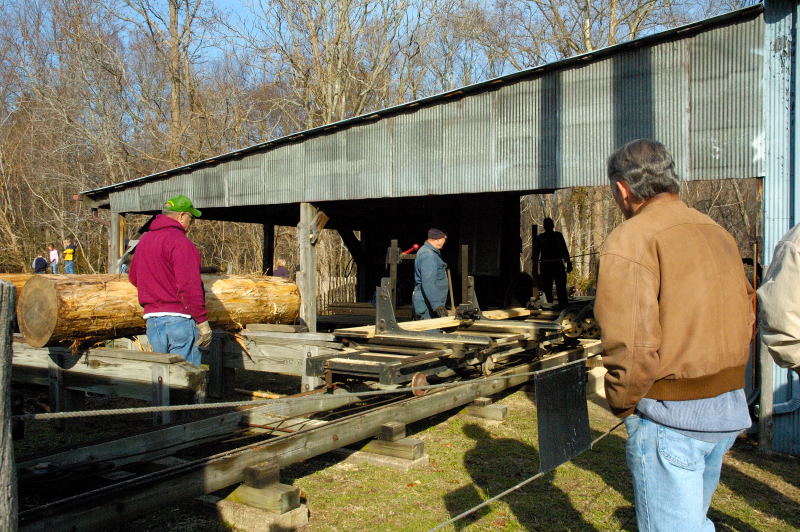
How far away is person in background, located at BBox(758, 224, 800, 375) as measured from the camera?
2.56 m

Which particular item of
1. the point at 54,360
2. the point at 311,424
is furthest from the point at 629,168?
the point at 54,360

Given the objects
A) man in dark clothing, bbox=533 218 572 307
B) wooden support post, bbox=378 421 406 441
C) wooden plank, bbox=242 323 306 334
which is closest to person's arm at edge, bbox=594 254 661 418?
wooden support post, bbox=378 421 406 441

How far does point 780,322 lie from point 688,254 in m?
0.47

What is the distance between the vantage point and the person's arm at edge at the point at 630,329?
96.6 inches

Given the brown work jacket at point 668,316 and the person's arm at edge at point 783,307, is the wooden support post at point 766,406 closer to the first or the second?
the person's arm at edge at point 783,307

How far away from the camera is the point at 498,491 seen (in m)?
5.31

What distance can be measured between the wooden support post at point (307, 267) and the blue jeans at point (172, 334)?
5.36 meters

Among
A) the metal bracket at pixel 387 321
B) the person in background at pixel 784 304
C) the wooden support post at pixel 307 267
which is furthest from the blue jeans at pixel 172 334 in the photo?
the wooden support post at pixel 307 267

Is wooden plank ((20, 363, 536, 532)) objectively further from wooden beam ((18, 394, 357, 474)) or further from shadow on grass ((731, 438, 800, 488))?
shadow on grass ((731, 438, 800, 488))

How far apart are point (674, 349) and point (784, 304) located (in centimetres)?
49

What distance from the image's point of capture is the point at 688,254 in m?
2.50

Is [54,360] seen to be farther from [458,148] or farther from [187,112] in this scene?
[187,112]

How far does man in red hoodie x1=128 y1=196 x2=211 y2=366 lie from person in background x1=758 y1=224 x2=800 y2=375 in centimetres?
468

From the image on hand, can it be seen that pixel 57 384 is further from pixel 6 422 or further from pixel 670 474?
pixel 670 474
